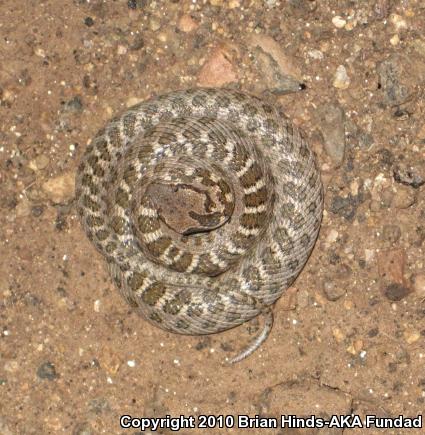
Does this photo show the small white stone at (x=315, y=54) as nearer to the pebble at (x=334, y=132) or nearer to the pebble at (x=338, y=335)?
the pebble at (x=334, y=132)

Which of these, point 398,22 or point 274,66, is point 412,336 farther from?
point 398,22

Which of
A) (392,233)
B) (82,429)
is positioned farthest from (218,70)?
(82,429)

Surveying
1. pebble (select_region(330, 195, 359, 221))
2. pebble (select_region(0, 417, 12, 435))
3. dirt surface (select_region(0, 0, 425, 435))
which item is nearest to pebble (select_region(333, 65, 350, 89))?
dirt surface (select_region(0, 0, 425, 435))

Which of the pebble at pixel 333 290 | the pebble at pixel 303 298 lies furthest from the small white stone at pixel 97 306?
the pebble at pixel 333 290

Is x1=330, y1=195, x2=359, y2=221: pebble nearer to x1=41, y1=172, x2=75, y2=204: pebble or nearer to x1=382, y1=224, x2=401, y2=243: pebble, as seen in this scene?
x1=382, y1=224, x2=401, y2=243: pebble

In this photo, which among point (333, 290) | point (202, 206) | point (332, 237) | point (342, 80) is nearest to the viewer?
point (202, 206)

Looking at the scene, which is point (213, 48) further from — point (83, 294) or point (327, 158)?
point (83, 294)
